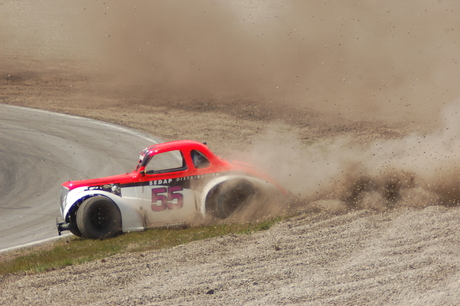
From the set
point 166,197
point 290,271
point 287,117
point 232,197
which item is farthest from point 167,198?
point 287,117

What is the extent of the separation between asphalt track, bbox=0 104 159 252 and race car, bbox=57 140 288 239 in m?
1.87

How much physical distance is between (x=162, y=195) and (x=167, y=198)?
0.13 metres

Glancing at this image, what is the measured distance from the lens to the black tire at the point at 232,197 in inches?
456

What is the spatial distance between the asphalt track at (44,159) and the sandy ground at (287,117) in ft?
6.12

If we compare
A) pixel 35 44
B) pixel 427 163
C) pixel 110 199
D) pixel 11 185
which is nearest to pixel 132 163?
pixel 11 185

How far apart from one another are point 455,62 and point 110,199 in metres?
21.0

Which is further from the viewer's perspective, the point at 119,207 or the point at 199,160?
the point at 199,160

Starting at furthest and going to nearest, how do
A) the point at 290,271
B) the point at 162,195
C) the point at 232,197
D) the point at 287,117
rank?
the point at 287,117 < the point at 232,197 < the point at 162,195 < the point at 290,271

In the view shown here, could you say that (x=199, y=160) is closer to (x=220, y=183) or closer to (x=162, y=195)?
(x=220, y=183)

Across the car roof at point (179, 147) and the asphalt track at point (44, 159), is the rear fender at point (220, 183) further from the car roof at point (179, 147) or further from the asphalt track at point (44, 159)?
the asphalt track at point (44, 159)

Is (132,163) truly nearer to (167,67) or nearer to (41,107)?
Result: (41,107)

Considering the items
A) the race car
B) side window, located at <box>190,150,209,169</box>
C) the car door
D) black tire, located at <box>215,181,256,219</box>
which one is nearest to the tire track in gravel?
black tire, located at <box>215,181,256,219</box>

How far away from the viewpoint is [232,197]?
11.7 metres

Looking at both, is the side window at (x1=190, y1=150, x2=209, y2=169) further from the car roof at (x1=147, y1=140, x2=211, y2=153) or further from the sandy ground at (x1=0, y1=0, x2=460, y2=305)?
the sandy ground at (x1=0, y1=0, x2=460, y2=305)
